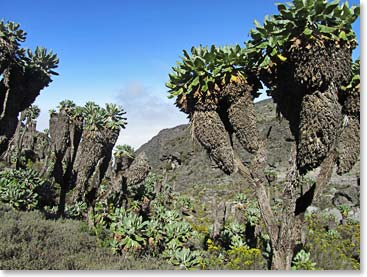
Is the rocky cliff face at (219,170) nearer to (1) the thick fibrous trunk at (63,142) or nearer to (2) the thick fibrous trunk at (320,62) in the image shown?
(1) the thick fibrous trunk at (63,142)

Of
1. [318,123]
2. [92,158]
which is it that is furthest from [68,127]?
[318,123]

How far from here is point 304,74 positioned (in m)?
4.95

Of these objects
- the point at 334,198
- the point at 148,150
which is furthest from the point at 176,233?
the point at 148,150

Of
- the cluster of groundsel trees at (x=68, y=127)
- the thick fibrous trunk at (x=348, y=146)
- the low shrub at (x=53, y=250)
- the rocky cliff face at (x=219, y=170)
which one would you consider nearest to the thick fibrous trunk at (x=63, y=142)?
the cluster of groundsel trees at (x=68, y=127)

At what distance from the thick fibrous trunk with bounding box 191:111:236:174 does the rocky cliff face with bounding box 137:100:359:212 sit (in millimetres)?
9027

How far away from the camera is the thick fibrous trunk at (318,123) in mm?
4887

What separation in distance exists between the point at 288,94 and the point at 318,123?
1038mm

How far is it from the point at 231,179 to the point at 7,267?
26.6 metres

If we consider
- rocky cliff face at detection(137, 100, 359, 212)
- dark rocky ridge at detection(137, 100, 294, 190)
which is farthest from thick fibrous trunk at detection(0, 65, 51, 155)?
dark rocky ridge at detection(137, 100, 294, 190)

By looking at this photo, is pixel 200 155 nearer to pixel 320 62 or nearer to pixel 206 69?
pixel 206 69

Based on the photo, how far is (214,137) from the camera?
19.9 ft

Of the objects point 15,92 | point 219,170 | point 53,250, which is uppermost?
point 219,170

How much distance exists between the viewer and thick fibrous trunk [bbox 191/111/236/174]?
6.06 meters

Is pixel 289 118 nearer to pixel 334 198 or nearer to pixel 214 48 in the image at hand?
pixel 214 48
